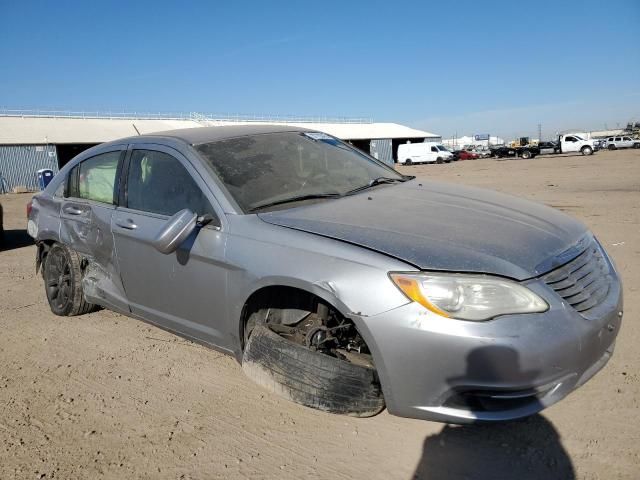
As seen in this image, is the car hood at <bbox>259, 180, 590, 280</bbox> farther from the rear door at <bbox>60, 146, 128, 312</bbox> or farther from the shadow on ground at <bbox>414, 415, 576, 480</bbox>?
the rear door at <bbox>60, 146, 128, 312</bbox>

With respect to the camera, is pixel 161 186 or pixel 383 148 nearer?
pixel 161 186

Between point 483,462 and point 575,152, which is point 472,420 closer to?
point 483,462

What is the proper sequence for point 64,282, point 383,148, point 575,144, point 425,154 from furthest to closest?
1. point 383,148
2. point 425,154
3. point 575,144
4. point 64,282

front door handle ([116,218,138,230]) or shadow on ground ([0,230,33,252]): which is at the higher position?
front door handle ([116,218,138,230])

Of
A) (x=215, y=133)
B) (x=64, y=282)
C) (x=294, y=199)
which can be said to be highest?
(x=215, y=133)

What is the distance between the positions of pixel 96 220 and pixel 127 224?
496 mm

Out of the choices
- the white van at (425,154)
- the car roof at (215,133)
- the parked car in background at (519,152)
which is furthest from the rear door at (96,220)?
the white van at (425,154)

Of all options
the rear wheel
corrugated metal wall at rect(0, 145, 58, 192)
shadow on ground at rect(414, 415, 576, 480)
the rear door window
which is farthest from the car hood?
corrugated metal wall at rect(0, 145, 58, 192)

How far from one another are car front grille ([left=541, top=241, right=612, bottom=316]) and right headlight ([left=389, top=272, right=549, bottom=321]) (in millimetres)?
181

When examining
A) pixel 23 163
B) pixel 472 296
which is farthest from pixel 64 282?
pixel 23 163

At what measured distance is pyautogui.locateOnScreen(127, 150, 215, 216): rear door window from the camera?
3.04 metres

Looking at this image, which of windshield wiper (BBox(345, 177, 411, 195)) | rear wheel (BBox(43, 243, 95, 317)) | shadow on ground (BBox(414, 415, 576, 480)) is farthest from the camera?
rear wheel (BBox(43, 243, 95, 317))

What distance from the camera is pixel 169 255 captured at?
3047 millimetres

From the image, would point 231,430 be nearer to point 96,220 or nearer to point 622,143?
point 96,220
